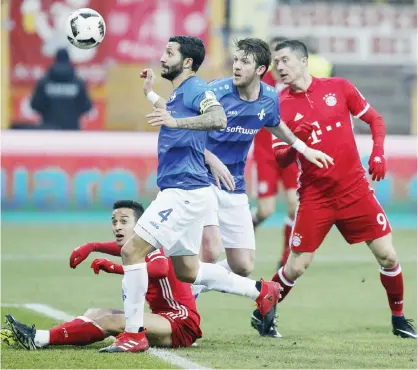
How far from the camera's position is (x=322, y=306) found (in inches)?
419

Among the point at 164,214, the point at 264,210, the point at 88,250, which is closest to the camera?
Result: the point at 164,214

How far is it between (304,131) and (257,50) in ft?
2.95

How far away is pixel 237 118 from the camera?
8.59m

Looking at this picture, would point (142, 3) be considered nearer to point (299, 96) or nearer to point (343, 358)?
point (299, 96)

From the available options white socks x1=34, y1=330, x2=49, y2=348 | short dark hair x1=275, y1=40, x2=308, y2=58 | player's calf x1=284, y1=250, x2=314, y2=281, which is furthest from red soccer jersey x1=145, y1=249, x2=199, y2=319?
short dark hair x1=275, y1=40, x2=308, y2=58

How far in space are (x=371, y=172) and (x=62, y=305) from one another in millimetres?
3287

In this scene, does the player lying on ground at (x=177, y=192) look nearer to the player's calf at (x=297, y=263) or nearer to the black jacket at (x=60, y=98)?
the player's calf at (x=297, y=263)

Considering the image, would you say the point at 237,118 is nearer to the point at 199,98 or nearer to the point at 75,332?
the point at 199,98

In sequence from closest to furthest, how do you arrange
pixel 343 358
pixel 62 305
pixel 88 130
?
1. pixel 343 358
2. pixel 62 305
3. pixel 88 130

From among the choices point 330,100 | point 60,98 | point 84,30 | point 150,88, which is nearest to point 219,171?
point 150,88

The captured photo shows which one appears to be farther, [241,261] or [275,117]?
[241,261]

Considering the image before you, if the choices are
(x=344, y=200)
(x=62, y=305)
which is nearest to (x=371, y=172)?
(x=344, y=200)

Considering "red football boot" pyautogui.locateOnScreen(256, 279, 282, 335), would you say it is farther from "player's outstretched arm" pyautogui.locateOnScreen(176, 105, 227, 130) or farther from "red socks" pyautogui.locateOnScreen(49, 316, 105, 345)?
"player's outstretched arm" pyautogui.locateOnScreen(176, 105, 227, 130)

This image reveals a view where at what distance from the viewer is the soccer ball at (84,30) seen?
29.0 ft
